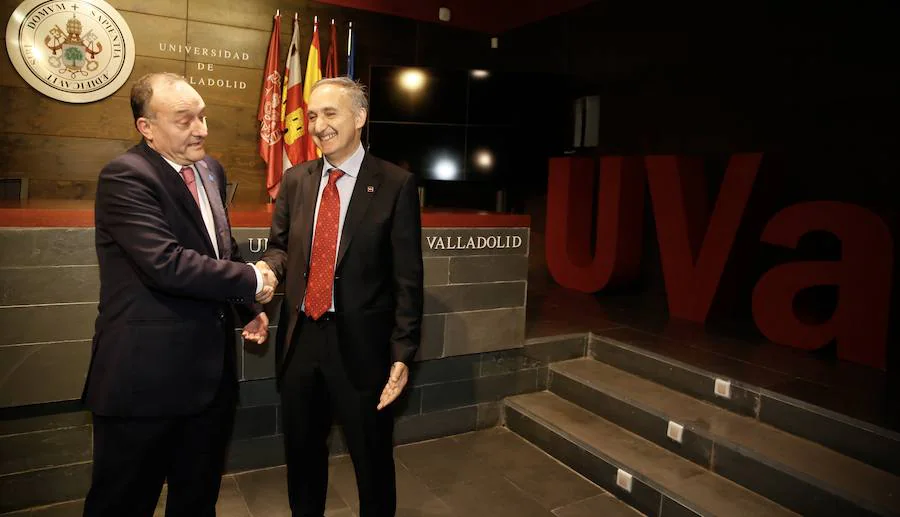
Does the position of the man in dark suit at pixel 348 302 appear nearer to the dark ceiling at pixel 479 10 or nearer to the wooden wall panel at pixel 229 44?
the wooden wall panel at pixel 229 44

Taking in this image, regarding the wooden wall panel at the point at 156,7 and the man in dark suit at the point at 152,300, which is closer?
the man in dark suit at the point at 152,300

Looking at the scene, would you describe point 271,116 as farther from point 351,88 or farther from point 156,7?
point 351,88

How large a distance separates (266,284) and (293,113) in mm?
3754

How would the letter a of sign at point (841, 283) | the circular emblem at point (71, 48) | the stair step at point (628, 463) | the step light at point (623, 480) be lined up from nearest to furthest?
the stair step at point (628, 463) → the step light at point (623, 480) → the letter a of sign at point (841, 283) → the circular emblem at point (71, 48)

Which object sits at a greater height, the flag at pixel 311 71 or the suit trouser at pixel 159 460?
the flag at pixel 311 71

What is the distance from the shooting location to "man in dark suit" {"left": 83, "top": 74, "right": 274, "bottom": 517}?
1506 mm

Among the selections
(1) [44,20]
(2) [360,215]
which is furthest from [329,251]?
(1) [44,20]

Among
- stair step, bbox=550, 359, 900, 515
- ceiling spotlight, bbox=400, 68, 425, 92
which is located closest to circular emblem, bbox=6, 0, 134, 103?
ceiling spotlight, bbox=400, 68, 425, 92

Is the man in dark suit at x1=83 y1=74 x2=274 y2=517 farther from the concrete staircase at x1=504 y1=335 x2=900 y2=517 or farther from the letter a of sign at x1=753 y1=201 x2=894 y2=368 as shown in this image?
the letter a of sign at x1=753 y1=201 x2=894 y2=368

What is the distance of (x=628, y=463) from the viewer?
2674 mm

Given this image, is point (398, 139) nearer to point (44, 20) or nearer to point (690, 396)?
point (44, 20)

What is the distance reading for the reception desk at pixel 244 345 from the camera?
2.23 meters

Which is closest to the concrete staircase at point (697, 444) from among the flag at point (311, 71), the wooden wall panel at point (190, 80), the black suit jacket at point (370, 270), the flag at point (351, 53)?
the black suit jacket at point (370, 270)

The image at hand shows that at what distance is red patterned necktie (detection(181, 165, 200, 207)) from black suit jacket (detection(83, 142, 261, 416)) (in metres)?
0.06
